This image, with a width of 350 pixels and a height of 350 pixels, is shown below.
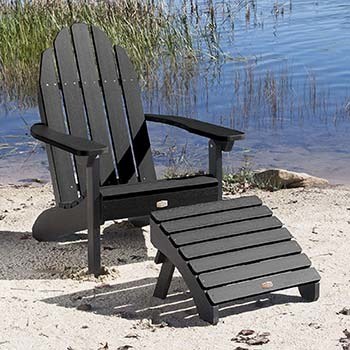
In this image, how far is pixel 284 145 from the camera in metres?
7.87

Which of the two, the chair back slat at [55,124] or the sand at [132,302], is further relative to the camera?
A: the chair back slat at [55,124]

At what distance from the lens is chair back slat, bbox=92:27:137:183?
512 centimetres

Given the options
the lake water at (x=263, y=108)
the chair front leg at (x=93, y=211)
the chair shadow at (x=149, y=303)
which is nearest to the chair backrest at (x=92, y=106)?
the chair front leg at (x=93, y=211)

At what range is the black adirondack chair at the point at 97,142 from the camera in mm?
4426

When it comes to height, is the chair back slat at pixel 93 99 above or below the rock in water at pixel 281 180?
above

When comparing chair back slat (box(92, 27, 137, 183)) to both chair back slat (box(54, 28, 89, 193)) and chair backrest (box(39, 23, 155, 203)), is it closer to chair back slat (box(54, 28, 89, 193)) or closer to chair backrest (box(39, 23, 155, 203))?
chair backrest (box(39, 23, 155, 203))

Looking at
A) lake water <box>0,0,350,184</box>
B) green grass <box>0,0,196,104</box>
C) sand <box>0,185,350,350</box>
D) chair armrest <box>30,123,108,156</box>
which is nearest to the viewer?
sand <box>0,185,350,350</box>

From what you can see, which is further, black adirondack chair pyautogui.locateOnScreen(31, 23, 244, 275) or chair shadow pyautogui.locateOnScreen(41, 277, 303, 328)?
black adirondack chair pyautogui.locateOnScreen(31, 23, 244, 275)

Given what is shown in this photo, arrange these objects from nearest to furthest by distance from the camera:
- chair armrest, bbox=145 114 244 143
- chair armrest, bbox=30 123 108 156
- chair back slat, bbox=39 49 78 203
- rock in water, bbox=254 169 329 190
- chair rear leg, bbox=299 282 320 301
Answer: chair rear leg, bbox=299 282 320 301
chair armrest, bbox=30 123 108 156
chair armrest, bbox=145 114 244 143
chair back slat, bbox=39 49 78 203
rock in water, bbox=254 169 329 190

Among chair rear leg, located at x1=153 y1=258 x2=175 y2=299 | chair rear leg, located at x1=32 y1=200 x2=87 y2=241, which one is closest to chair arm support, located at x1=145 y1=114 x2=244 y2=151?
chair rear leg, located at x1=32 y1=200 x2=87 y2=241

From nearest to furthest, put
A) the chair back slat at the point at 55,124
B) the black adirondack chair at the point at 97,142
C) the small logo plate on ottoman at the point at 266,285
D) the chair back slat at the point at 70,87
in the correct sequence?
the small logo plate on ottoman at the point at 266,285 → the black adirondack chair at the point at 97,142 → the chair back slat at the point at 55,124 → the chair back slat at the point at 70,87

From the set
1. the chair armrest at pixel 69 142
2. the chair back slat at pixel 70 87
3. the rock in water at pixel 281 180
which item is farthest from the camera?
the rock in water at pixel 281 180

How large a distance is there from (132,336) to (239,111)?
17.4 ft

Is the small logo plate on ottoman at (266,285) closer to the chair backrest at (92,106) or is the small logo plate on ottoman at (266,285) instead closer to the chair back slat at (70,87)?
the chair backrest at (92,106)
